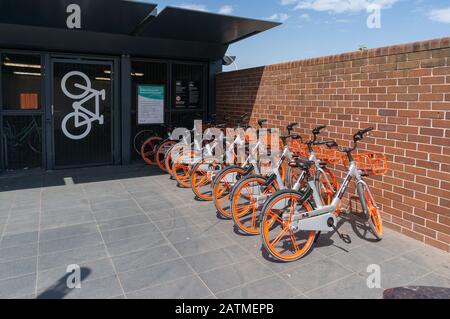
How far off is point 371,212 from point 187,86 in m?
5.03

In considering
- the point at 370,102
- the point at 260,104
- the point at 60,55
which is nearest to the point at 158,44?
the point at 60,55

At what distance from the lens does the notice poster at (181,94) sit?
7535 millimetres

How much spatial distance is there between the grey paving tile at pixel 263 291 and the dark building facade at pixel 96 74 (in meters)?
3.73

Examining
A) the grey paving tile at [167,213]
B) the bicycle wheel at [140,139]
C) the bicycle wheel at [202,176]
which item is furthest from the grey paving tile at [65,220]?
the bicycle wheel at [140,139]

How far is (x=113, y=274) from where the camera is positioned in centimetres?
284

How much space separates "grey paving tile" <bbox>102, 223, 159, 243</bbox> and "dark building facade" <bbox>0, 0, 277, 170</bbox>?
9.49ft

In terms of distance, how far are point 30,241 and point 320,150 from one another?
3003mm

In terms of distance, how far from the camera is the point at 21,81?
20.2 feet

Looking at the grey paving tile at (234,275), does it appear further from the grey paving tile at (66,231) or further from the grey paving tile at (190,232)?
the grey paving tile at (66,231)

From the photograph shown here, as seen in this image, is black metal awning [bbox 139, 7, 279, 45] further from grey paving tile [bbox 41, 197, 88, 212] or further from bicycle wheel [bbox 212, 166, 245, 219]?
grey paving tile [bbox 41, 197, 88, 212]

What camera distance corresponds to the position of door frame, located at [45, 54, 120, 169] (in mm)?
6301

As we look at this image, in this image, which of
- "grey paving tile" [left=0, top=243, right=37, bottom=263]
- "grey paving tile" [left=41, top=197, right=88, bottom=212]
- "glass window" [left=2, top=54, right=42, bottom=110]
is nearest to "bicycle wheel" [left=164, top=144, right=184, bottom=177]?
"grey paving tile" [left=41, top=197, right=88, bottom=212]

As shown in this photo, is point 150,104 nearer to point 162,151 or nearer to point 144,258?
point 162,151
